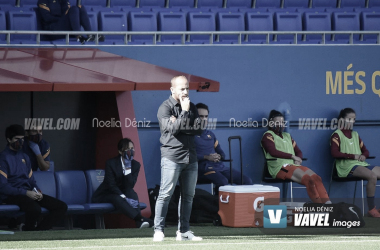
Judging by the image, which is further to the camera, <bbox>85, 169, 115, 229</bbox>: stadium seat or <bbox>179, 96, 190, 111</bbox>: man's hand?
<bbox>85, 169, 115, 229</bbox>: stadium seat

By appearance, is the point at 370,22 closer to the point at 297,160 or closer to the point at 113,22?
the point at 297,160

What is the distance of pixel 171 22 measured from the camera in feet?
37.9

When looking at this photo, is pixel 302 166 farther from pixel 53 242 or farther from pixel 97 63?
pixel 53 242

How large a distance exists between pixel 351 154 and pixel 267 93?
5.10 ft

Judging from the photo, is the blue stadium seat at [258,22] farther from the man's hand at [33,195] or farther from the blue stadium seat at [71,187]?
the man's hand at [33,195]

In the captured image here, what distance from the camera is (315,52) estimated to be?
34.0 feet

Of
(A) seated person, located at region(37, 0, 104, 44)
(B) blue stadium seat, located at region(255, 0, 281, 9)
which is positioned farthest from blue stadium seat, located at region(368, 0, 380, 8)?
(A) seated person, located at region(37, 0, 104, 44)

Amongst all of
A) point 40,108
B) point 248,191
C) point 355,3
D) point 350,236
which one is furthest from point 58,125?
point 355,3

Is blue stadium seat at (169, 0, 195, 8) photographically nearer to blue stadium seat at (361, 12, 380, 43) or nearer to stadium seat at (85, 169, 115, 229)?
blue stadium seat at (361, 12, 380, 43)

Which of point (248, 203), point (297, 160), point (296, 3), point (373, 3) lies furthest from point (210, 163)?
point (373, 3)

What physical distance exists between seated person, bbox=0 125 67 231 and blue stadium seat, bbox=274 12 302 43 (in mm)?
5678

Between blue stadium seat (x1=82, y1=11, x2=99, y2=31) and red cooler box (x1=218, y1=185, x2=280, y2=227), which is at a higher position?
blue stadium seat (x1=82, y1=11, x2=99, y2=31)

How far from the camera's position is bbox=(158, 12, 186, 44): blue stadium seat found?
1150 centimetres

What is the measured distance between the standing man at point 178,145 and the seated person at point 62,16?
4.32 meters
